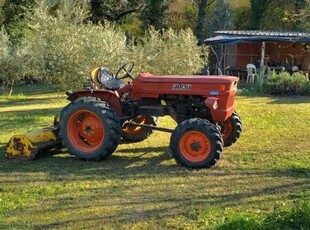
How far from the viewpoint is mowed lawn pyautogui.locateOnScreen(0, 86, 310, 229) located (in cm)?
432

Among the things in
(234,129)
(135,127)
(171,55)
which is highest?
(171,55)

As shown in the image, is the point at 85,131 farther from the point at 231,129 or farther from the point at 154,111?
the point at 231,129

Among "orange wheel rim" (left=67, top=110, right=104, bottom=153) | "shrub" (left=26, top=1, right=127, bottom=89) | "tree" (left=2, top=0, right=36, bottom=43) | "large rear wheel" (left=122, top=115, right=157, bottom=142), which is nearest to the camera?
"orange wheel rim" (left=67, top=110, right=104, bottom=153)

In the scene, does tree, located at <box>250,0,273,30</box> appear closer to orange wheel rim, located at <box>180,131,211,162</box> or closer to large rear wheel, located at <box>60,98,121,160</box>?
large rear wheel, located at <box>60,98,121,160</box>

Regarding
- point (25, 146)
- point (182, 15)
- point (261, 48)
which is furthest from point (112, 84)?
point (182, 15)

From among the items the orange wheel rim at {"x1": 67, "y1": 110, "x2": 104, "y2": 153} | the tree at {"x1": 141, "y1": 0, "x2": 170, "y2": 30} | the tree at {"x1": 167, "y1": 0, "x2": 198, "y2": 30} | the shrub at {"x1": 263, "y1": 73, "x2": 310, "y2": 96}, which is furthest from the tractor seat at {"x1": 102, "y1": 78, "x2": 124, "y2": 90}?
the tree at {"x1": 167, "y1": 0, "x2": 198, "y2": 30}

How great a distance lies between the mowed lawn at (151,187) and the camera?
4.32 m

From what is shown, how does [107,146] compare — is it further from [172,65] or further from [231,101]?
[172,65]

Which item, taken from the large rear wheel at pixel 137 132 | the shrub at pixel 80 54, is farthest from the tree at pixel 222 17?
the large rear wheel at pixel 137 132

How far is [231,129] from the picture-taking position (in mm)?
7293

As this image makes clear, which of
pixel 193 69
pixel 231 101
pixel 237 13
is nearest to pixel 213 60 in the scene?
pixel 237 13

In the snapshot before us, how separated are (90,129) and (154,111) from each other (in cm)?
97

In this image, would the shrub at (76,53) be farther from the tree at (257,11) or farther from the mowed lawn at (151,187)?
the tree at (257,11)

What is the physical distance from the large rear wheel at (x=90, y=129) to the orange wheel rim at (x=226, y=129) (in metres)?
1.87
